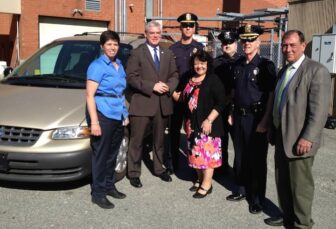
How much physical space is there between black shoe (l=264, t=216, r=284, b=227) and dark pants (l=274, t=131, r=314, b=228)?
60 mm

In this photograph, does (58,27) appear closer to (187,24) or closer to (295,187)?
(187,24)

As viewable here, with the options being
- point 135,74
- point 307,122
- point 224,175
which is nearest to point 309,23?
point 224,175

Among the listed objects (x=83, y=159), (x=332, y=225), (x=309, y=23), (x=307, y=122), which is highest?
(x=309, y=23)

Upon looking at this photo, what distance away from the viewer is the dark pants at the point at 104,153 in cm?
441

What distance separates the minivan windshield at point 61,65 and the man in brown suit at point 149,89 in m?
0.62

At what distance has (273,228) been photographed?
13.4 feet

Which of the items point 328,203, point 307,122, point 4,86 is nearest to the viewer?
point 307,122

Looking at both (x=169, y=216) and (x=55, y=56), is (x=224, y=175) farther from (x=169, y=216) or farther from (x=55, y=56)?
(x=55, y=56)

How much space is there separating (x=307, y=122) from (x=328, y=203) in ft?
5.21

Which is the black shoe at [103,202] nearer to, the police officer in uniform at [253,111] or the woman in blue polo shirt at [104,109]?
the woman in blue polo shirt at [104,109]

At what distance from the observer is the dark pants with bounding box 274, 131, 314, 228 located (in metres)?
3.79

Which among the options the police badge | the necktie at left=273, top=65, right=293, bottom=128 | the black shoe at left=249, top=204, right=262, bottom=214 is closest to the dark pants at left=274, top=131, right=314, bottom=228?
the necktie at left=273, top=65, right=293, bottom=128

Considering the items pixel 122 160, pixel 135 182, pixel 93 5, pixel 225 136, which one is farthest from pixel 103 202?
pixel 93 5

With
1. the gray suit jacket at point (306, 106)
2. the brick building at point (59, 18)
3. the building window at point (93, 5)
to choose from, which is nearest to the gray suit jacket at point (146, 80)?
the gray suit jacket at point (306, 106)
